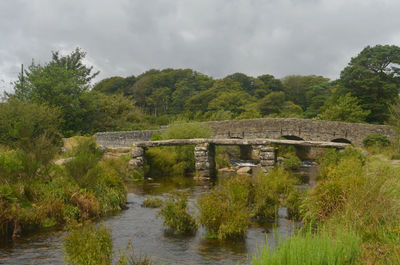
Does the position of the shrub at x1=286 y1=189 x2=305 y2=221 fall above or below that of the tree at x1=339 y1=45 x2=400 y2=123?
below

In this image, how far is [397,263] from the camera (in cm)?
388

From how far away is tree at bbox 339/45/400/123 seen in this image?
32.3 m

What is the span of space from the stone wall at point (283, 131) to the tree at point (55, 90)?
123 inches

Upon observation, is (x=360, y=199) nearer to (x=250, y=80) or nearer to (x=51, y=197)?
(x=51, y=197)

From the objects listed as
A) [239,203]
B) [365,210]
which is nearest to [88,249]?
[239,203]

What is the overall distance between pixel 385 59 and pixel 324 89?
15227 millimetres

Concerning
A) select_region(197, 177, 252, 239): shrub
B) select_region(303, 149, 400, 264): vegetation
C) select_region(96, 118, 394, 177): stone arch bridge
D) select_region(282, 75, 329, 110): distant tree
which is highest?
select_region(282, 75, 329, 110): distant tree

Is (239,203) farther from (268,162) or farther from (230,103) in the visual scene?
(230,103)

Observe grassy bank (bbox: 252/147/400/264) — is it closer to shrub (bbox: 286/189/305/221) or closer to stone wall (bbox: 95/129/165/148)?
shrub (bbox: 286/189/305/221)

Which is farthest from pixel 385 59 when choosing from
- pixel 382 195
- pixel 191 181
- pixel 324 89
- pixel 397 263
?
pixel 397 263

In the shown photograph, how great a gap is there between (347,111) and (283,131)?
24.0ft

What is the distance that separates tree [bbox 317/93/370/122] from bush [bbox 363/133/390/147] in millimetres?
5787

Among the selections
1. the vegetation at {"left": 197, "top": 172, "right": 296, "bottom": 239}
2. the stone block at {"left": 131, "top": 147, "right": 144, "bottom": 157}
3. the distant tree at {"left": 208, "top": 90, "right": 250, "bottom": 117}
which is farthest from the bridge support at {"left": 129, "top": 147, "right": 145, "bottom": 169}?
the distant tree at {"left": 208, "top": 90, "right": 250, "bottom": 117}

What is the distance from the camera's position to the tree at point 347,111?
3134 centimetres
